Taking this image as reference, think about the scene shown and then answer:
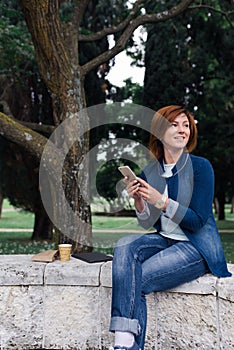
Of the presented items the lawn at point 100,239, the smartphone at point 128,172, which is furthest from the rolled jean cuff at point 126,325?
the lawn at point 100,239

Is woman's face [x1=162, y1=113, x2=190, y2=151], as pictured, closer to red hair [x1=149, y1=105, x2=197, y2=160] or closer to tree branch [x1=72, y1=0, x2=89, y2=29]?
red hair [x1=149, y1=105, x2=197, y2=160]

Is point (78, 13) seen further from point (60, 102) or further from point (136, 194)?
point (136, 194)

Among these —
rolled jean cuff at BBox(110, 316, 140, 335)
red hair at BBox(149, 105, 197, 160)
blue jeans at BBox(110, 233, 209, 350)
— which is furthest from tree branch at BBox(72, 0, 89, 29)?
rolled jean cuff at BBox(110, 316, 140, 335)

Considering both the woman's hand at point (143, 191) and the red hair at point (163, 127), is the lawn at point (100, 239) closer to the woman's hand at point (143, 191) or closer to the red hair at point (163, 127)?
the red hair at point (163, 127)

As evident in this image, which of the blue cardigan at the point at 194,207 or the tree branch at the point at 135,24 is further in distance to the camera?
the tree branch at the point at 135,24

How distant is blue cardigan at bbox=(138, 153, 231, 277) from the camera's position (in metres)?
2.26

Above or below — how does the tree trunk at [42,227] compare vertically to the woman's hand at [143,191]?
below

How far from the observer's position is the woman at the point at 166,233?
221 centimetres

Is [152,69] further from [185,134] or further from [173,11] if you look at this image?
[185,134]

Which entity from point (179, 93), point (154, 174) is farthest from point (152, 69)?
point (154, 174)

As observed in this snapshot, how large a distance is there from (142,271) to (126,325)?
0.93ft

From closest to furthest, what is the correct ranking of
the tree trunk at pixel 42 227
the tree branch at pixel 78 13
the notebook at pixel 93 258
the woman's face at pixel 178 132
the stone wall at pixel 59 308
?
the woman's face at pixel 178 132
the stone wall at pixel 59 308
the notebook at pixel 93 258
the tree branch at pixel 78 13
the tree trunk at pixel 42 227

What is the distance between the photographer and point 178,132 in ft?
8.12

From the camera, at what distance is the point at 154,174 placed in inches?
102
